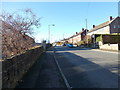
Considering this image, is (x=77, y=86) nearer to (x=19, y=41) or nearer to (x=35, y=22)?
(x=19, y=41)

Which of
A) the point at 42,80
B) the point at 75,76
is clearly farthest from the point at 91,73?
the point at 42,80

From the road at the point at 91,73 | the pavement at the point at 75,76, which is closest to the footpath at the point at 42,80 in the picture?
the pavement at the point at 75,76

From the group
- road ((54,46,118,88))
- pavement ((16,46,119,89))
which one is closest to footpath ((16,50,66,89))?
pavement ((16,46,119,89))

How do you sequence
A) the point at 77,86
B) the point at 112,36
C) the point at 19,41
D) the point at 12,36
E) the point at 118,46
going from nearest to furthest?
the point at 77,86 < the point at 12,36 < the point at 19,41 < the point at 118,46 < the point at 112,36

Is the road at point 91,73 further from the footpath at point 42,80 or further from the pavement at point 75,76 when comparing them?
the footpath at point 42,80

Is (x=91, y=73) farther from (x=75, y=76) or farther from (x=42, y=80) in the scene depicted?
(x=42, y=80)

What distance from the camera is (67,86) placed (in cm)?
525

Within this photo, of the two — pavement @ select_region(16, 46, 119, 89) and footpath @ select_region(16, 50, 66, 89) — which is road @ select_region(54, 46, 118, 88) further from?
footpath @ select_region(16, 50, 66, 89)

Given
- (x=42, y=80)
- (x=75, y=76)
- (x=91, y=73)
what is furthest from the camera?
(x=91, y=73)

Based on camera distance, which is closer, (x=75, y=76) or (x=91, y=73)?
(x=75, y=76)

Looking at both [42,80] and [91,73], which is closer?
[42,80]

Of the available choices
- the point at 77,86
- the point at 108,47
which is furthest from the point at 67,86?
the point at 108,47

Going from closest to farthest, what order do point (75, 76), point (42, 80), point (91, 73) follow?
point (42, 80) → point (75, 76) → point (91, 73)

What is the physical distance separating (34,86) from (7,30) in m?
4.99
